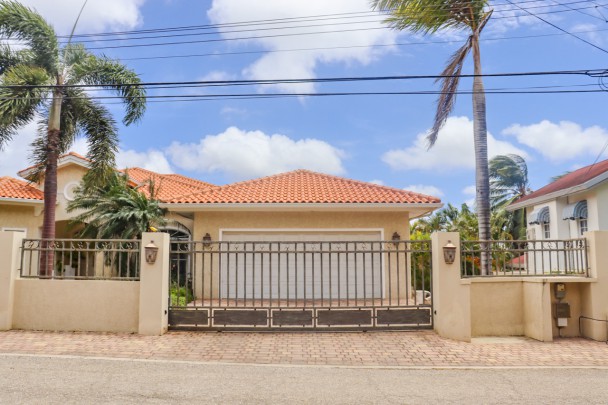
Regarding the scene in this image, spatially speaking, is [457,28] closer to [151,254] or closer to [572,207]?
[572,207]

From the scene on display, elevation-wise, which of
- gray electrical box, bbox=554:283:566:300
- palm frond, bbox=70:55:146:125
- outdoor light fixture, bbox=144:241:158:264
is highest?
palm frond, bbox=70:55:146:125

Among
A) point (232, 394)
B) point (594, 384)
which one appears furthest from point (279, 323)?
point (594, 384)

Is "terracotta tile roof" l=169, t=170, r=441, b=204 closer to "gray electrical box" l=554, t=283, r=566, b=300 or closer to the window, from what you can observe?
the window

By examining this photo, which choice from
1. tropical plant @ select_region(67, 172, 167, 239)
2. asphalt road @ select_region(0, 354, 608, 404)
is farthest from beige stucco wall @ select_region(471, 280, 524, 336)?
tropical plant @ select_region(67, 172, 167, 239)

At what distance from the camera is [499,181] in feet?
129

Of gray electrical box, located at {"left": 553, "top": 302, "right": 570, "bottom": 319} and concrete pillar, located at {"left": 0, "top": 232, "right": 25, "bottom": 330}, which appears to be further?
concrete pillar, located at {"left": 0, "top": 232, "right": 25, "bottom": 330}

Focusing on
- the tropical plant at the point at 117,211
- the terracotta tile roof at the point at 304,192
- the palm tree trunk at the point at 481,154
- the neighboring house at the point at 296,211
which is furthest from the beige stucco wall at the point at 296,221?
the palm tree trunk at the point at 481,154

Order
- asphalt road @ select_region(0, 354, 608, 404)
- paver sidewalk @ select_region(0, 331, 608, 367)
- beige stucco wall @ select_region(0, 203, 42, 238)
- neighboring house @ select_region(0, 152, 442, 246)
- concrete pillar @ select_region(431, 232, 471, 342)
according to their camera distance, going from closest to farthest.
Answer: asphalt road @ select_region(0, 354, 608, 404)
paver sidewalk @ select_region(0, 331, 608, 367)
concrete pillar @ select_region(431, 232, 471, 342)
neighboring house @ select_region(0, 152, 442, 246)
beige stucco wall @ select_region(0, 203, 42, 238)

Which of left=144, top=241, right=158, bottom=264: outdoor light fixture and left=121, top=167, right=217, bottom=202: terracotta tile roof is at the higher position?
left=121, top=167, right=217, bottom=202: terracotta tile roof

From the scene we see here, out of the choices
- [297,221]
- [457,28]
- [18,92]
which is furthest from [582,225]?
[18,92]

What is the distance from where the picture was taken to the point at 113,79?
46.8 ft

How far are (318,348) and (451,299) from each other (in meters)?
2.84

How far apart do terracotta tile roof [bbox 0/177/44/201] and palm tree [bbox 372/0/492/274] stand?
13785mm

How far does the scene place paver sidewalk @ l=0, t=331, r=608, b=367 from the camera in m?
7.69
